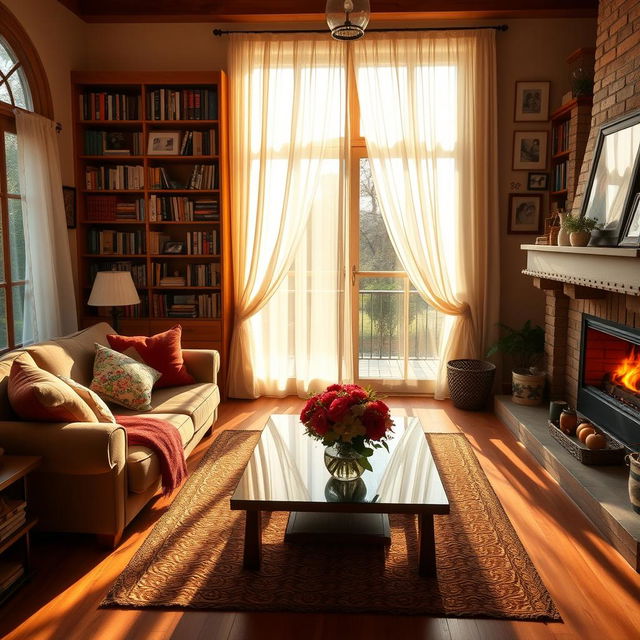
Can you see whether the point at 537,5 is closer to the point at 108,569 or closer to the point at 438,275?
the point at 438,275

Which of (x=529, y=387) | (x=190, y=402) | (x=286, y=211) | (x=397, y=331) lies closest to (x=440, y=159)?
(x=286, y=211)

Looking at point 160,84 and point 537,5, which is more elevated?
point 537,5

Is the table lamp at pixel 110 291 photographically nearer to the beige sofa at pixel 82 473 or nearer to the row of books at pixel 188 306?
the row of books at pixel 188 306

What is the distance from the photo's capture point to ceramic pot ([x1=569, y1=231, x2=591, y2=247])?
12.1ft

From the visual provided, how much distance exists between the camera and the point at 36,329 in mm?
4305

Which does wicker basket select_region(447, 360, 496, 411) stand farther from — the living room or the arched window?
the arched window

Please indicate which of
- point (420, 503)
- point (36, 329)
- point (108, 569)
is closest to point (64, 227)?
point (36, 329)

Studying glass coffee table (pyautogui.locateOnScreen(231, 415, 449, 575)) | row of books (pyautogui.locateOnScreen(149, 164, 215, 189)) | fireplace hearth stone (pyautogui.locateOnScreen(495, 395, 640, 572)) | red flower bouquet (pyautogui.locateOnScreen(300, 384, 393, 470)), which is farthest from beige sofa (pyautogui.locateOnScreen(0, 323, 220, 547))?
row of books (pyautogui.locateOnScreen(149, 164, 215, 189))

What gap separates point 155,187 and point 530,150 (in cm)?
319

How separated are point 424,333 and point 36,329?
317 cm

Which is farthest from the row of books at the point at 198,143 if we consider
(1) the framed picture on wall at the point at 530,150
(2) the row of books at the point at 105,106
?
(1) the framed picture on wall at the point at 530,150

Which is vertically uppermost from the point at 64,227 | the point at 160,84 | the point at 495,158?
the point at 160,84

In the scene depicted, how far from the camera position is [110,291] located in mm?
4535

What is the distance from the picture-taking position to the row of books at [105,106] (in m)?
5.16
